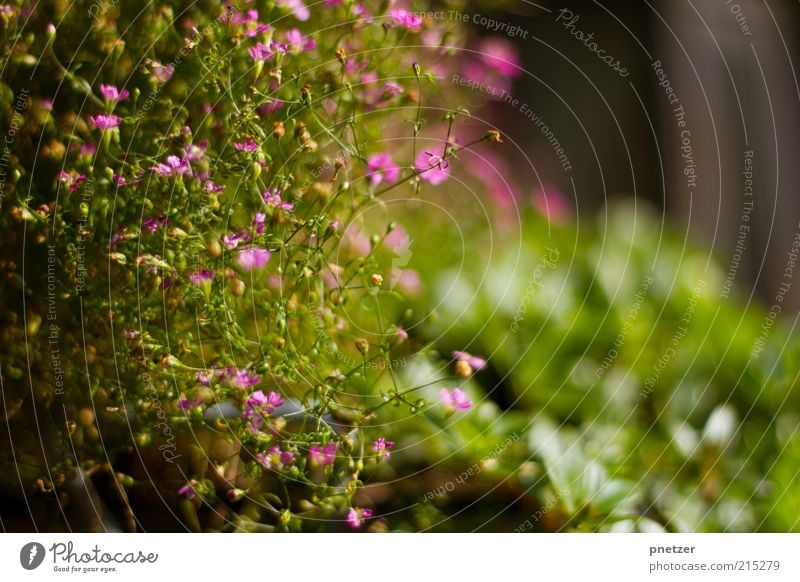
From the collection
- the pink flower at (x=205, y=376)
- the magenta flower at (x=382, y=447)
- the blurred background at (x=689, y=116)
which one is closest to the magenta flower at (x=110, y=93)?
the pink flower at (x=205, y=376)

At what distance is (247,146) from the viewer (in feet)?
1.81

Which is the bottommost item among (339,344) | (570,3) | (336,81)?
(339,344)

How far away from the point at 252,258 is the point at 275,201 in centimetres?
5

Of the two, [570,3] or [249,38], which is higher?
[570,3]

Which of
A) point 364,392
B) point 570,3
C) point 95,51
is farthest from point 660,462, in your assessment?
point 570,3

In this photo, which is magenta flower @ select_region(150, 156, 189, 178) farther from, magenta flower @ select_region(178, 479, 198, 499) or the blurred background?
the blurred background

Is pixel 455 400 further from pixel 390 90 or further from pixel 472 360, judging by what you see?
pixel 390 90

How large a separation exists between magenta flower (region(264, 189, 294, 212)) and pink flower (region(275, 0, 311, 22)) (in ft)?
0.51

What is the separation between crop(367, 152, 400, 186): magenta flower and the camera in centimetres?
62

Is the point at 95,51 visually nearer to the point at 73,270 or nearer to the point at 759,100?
the point at 73,270

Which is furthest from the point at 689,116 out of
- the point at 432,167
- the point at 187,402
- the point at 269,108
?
the point at 187,402

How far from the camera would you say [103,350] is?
58 cm
